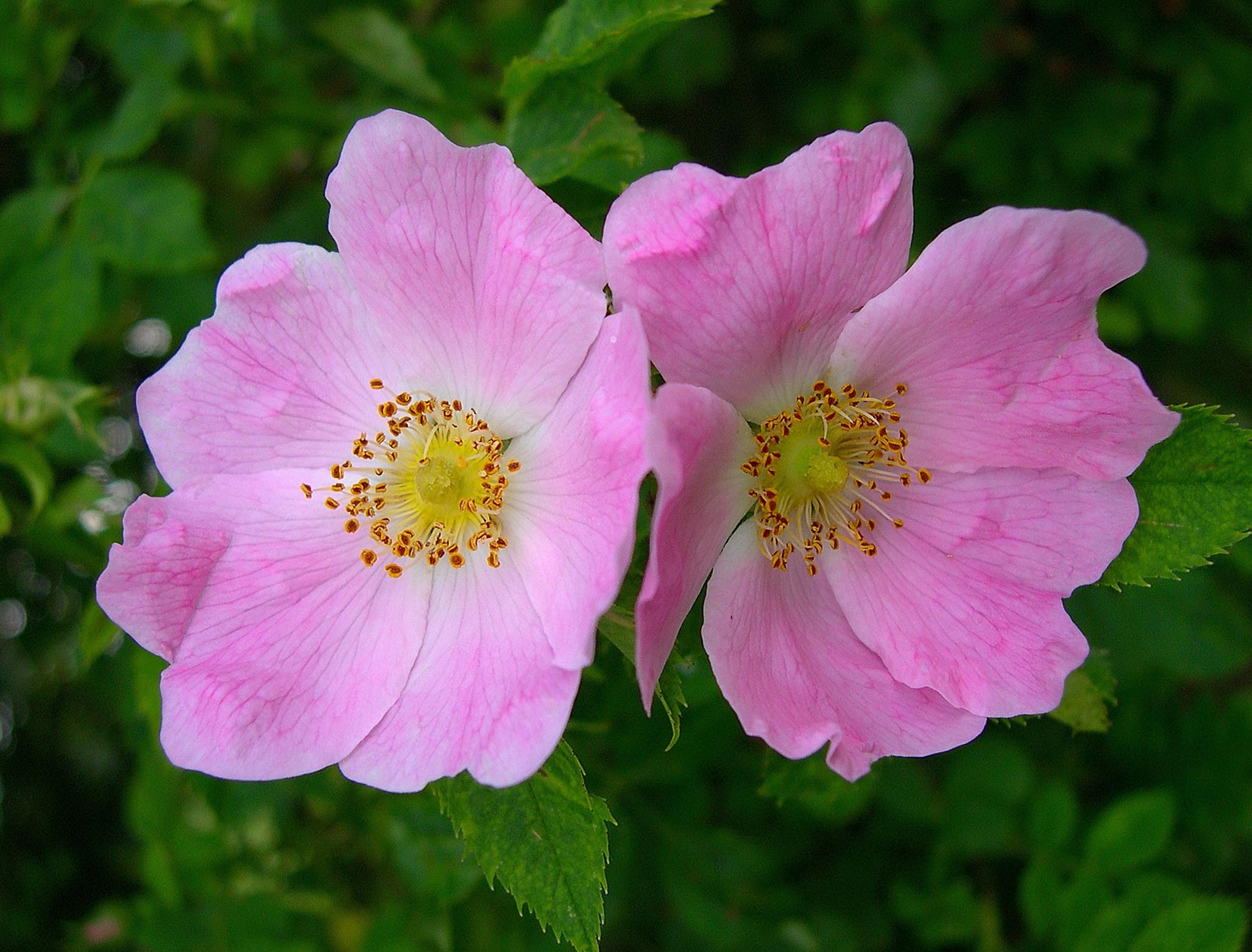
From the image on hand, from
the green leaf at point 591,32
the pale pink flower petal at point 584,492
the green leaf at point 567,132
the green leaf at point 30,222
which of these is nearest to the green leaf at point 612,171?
the green leaf at point 567,132

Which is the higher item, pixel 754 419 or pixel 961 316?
pixel 961 316

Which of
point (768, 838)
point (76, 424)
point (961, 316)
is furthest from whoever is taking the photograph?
point (768, 838)

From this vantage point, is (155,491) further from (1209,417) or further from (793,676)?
(1209,417)

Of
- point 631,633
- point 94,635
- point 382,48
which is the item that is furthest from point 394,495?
point 382,48

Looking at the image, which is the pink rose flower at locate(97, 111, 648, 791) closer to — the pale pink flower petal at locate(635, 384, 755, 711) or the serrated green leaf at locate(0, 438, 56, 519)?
the pale pink flower petal at locate(635, 384, 755, 711)

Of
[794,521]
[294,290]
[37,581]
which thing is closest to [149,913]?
[37,581]
